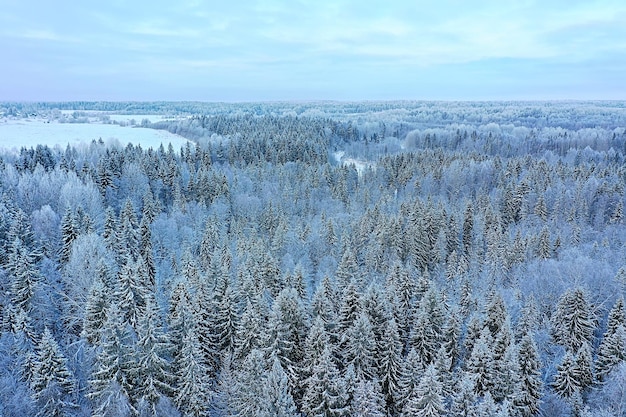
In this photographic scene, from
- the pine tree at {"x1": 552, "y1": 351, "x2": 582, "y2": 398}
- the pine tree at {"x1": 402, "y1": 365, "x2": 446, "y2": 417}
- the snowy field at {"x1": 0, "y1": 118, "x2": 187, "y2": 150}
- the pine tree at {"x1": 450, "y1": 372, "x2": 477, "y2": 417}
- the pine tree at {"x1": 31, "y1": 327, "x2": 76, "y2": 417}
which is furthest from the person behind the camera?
the snowy field at {"x1": 0, "y1": 118, "x2": 187, "y2": 150}

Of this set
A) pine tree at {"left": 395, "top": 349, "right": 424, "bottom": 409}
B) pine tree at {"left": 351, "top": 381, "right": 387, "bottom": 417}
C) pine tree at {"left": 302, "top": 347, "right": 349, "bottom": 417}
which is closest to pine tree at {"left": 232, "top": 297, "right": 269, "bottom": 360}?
pine tree at {"left": 302, "top": 347, "right": 349, "bottom": 417}

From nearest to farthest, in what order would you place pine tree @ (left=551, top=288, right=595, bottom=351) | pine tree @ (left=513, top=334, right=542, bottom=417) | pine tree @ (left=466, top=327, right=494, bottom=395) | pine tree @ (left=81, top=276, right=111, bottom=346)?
pine tree @ (left=466, top=327, right=494, bottom=395) < pine tree @ (left=513, top=334, right=542, bottom=417) < pine tree @ (left=81, top=276, right=111, bottom=346) < pine tree @ (left=551, top=288, right=595, bottom=351)

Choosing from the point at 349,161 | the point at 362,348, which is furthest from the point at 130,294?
the point at 349,161

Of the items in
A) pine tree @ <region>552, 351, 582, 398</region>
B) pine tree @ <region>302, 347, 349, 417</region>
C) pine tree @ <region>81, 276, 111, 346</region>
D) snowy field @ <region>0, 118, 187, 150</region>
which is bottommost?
pine tree @ <region>552, 351, 582, 398</region>

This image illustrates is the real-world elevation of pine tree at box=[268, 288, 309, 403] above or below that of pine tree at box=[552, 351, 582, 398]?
above

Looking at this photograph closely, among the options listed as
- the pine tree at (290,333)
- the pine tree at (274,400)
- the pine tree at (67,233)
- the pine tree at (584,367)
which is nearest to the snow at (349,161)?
the pine tree at (67,233)

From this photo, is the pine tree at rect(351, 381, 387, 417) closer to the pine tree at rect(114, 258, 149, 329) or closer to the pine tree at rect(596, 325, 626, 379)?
the pine tree at rect(114, 258, 149, 329)

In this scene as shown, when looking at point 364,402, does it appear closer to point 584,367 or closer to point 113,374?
point 113,374
